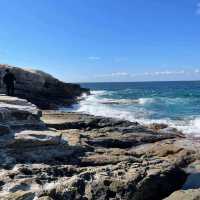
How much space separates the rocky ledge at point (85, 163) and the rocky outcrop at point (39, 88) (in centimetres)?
1741

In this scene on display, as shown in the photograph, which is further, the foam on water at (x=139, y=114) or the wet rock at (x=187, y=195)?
the foam on water at (x=139, y=114)

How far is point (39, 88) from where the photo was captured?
37.5m

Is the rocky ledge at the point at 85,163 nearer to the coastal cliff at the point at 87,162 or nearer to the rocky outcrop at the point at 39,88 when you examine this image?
the coastal cliff at the point at 87,162

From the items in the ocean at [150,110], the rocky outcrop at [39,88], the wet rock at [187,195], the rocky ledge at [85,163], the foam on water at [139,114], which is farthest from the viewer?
the rocky outcrop at [39,88]

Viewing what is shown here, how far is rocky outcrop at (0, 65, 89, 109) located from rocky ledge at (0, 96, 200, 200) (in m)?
17.4

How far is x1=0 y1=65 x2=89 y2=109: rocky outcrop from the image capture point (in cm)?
3241

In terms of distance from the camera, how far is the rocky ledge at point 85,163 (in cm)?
841

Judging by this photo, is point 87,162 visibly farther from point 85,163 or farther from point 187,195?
point 187,195

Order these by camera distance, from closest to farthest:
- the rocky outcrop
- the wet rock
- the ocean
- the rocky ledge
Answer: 1. the wet rock
2. the rocky ledge
3. the ocean
4. the rocky outcrop

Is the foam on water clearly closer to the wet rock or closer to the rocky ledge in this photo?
the rocky ledge

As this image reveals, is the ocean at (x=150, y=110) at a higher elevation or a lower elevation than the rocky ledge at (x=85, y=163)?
lower

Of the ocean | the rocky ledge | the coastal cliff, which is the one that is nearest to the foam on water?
the ocean

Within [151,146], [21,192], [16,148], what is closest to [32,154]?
[16,148]

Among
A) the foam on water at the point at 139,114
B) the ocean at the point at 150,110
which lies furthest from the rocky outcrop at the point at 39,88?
the foam on water at the point at 139,114
